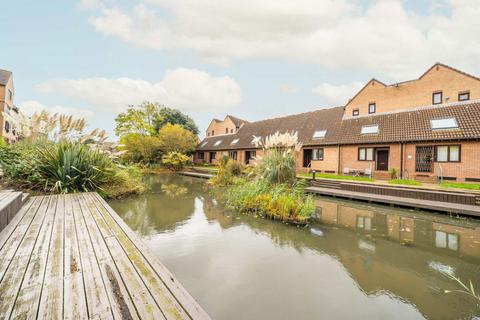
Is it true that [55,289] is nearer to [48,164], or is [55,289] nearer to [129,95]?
[48,164]

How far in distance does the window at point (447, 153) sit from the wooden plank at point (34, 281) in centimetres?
1566

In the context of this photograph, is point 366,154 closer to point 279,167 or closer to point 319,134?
point 319,134

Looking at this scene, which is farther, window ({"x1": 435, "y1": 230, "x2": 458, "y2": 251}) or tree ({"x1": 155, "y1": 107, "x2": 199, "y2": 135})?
tree ({"x1": 155, "y1": 107, "x2": 199, "y2": 135})

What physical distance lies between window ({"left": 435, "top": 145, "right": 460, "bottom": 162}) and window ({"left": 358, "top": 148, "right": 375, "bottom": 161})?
3.06m

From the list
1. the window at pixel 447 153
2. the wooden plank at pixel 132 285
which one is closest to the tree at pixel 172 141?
the window at pixel 447 153

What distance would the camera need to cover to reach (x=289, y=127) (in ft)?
66.2

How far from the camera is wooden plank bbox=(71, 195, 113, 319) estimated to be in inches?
57.8

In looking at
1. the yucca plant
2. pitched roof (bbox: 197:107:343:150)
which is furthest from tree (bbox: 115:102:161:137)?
the yucca plant

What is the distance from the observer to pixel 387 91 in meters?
14.9

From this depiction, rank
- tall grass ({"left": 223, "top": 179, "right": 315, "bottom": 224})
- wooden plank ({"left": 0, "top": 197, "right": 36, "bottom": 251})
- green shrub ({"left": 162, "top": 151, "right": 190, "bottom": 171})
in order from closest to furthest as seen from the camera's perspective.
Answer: wooden plank ({"left": 0, "top": 197, "right": 36, "bottom": 251}) → tall grass ({"left": 223, "top": 179, "right": 315, "bottom": 224}) → green shrub ({"left": 162, "top": 151, "right": 190, "bottom": 171})

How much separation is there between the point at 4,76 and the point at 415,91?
38.6 meters

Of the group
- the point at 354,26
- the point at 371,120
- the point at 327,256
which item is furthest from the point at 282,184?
the point at 371,120

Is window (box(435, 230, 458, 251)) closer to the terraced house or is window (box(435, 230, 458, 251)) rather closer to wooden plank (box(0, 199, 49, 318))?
the terraced house

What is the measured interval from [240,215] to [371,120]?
13.3m
